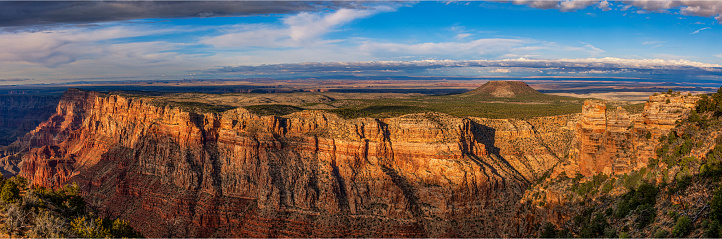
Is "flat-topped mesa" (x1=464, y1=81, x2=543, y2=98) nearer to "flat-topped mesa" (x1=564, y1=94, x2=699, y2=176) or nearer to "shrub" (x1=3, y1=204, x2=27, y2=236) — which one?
"flat-topped mesa" (x1=564, y1=94, x2=699, y2=176)

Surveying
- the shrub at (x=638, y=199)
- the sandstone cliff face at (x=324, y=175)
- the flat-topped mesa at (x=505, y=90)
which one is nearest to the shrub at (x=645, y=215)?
the shrub at (x=638, y=199)

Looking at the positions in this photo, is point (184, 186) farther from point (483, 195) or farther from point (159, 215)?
point (483, 195)

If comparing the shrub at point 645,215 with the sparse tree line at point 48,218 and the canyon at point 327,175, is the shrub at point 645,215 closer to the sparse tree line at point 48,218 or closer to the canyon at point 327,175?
the canyon at point 327,175

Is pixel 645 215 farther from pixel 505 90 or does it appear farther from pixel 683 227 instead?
pixel 505 90

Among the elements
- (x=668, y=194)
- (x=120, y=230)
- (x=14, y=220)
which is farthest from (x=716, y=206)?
(x=14, y=220)

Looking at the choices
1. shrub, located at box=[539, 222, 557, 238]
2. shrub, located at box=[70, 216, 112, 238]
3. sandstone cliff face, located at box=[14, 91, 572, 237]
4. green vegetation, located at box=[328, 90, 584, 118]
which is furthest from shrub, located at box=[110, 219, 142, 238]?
green vegetation, located at box=[328, 90, 584, 118]

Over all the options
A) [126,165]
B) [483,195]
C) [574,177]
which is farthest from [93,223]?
[126,165]
